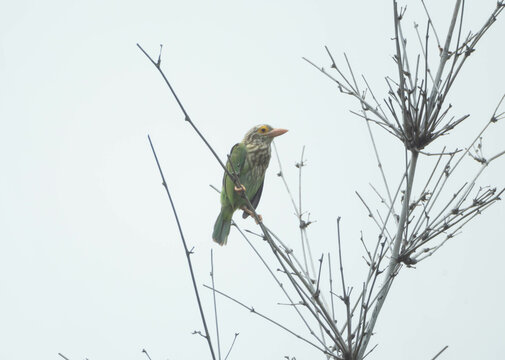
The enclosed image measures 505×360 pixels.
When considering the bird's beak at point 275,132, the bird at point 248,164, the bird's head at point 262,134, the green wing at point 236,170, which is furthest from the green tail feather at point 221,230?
the bird's beak at point 275,132

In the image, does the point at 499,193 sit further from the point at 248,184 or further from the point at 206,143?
the point at 248,184

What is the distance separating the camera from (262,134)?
21.3ft

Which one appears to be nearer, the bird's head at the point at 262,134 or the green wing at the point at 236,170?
the green wing at the point at 236,170

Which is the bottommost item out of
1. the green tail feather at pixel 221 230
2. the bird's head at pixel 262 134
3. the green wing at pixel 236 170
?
the green tail feather at pixel 221 230

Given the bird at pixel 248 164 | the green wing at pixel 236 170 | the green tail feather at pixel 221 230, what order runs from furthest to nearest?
1. the green tail feather at pixel 221 230
2. the bird at pixel 248 164
3. the green wing at pixel 236 170

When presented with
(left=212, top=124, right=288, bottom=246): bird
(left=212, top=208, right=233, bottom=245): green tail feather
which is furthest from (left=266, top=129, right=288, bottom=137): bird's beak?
(left=212, top=208, right=233, bottom=245): green tail feather

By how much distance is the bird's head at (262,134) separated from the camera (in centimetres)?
645

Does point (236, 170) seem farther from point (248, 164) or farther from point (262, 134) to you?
point (262, 134)

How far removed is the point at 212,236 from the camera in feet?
21.2

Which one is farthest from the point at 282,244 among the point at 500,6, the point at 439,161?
Answer: the point at 500,6

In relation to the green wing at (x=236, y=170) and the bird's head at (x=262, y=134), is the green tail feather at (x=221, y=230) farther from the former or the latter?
the bird's head at (x=262, y=134)

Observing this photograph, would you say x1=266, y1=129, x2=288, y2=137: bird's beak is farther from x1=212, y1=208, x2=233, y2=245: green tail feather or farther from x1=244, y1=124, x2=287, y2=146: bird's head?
x1=212, y1=208, x2=233, y2=245: green tail feather

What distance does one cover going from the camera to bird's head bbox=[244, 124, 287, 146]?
6.45 m

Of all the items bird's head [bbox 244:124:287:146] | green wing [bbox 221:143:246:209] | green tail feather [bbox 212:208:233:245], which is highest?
bird's head [bbox 244:124:287:146]
